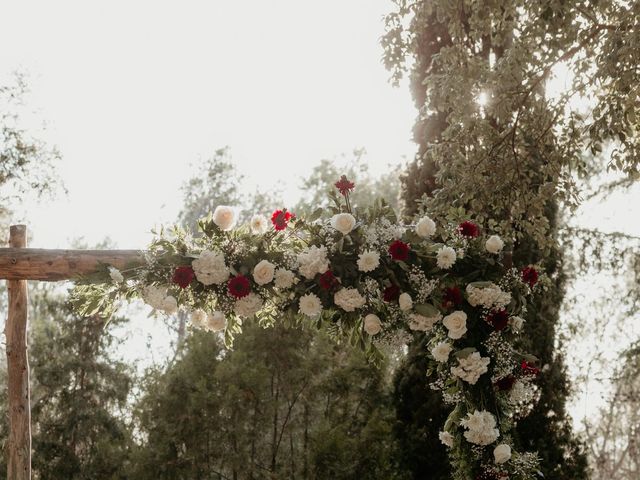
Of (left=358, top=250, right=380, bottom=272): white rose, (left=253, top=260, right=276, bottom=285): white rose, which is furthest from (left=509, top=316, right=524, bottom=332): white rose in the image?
(left=253, top=260, right=276, bottom=285): white rose

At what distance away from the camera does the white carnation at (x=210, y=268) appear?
4.11m

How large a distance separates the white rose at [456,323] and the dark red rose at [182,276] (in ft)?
4.64

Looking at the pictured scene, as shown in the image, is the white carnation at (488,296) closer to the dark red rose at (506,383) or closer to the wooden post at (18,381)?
the dark red rose at (506,383)

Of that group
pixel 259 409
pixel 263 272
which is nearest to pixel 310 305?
pixel 263 272

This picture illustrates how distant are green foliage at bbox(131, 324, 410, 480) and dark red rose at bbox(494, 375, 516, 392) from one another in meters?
2.82

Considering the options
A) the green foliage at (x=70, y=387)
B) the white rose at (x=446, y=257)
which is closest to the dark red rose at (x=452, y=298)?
the white rose at (x=446, y=257)

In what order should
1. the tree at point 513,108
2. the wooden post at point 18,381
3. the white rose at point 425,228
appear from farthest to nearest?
the tree at point 513,108, the wooden post at point 18,381, the white rose at point 425,228

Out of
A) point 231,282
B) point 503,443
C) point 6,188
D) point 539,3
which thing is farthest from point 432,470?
point 6,188

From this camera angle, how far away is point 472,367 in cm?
414

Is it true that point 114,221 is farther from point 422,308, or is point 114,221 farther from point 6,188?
point 422,308

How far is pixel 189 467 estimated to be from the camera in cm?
708

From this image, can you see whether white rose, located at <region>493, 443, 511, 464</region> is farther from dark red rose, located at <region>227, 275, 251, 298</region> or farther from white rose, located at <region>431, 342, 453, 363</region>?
dark red rose, located at <region>227, 275, 251, 298</region>

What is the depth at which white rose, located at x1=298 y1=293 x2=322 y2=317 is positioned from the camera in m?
4.18

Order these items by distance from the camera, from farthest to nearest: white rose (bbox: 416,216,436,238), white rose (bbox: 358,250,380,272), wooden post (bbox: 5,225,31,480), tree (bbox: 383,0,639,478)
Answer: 1. tree (bbox: 383,0,639,478)
2. wooden post (bbox: 5,225,31,480)
3. white rose (bbox: 416,216,436,238)
4. white rose (bbox: 358,250,380,272)
